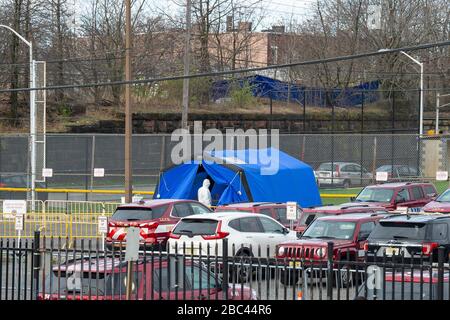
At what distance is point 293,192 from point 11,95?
23476 mm

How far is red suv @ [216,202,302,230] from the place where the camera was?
24094 mm

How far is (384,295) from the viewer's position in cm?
1025

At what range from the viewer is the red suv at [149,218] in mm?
23094

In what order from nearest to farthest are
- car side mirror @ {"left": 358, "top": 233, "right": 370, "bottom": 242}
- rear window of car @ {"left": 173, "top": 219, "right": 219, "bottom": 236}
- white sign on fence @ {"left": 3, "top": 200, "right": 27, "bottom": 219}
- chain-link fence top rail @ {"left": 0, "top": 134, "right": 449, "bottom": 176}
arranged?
car side mirror @ {"left": 358, "top": 233, "right": 370, "bottom": 242}, rear window of car @ {"left": 173, "top": 219, "right": 219, "bottom": 236}, white sign on fence @ {"left": 3, "top": 200, "right": 27, "bottom": 219}, chain-link fence top rail @ {"left": 0, "top": 134, "right": 449, "bottom": 176}

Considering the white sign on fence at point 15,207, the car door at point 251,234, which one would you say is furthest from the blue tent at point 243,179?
the car door at point 251,234

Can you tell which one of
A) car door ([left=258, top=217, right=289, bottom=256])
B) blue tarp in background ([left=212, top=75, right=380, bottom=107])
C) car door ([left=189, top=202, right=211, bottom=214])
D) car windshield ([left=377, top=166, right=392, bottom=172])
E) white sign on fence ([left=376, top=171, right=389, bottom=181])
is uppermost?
blue tarp in background ([left=212, top=75, right=380, bottom=107])

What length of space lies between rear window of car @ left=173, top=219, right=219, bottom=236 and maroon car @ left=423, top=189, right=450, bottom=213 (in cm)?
719

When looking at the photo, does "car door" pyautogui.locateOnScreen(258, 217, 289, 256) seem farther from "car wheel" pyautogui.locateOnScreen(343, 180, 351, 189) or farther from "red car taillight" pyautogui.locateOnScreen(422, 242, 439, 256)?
"car wheel" pyautogui.locateOnScreen(343, 180, 351, 189)

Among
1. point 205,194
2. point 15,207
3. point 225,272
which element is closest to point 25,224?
point 15,207

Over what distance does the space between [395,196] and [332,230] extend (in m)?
8.94

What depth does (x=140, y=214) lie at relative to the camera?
2350cm

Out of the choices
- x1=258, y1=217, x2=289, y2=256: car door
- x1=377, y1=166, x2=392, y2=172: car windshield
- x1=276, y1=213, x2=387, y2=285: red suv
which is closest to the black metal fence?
x1=276, y1=213, x2=387, y2=285: red suv
